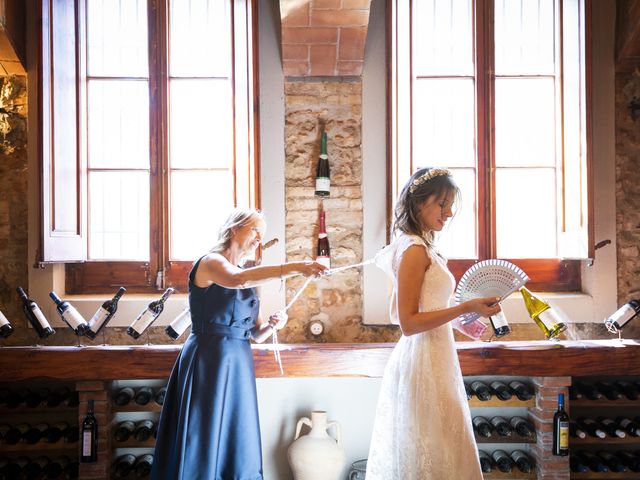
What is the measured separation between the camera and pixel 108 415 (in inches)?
120

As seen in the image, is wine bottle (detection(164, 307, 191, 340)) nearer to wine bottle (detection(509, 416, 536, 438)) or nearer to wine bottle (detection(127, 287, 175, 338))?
wine bottle (detection(127, 287, 175, 338))

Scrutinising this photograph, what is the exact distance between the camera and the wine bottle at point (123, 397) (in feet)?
10.3

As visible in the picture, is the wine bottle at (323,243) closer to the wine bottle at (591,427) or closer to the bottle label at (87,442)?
the bottle label at (87,442)

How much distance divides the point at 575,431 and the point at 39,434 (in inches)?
125

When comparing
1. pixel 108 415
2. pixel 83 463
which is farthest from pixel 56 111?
pixel 83 463

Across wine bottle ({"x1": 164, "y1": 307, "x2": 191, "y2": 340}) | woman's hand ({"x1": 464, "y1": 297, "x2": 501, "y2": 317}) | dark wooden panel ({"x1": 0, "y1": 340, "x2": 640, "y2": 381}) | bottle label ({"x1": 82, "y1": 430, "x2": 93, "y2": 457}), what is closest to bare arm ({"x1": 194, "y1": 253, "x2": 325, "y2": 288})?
woman's hand ({"x1": 464, "y1": 297, "x2": 501, "y2": 317})

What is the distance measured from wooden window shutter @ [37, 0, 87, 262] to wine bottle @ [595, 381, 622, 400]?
3.48m

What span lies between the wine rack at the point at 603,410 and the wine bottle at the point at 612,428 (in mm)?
12

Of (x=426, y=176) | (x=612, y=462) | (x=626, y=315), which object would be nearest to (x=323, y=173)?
(x=426, y=176)

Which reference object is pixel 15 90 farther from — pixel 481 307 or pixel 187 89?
pixel 481 307

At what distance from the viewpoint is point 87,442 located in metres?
2.93

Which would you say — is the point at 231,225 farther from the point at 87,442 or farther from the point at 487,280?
the point at 87,442

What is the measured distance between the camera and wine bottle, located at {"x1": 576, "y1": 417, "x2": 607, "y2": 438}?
10.4ft

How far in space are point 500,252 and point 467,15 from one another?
1.80 metres
